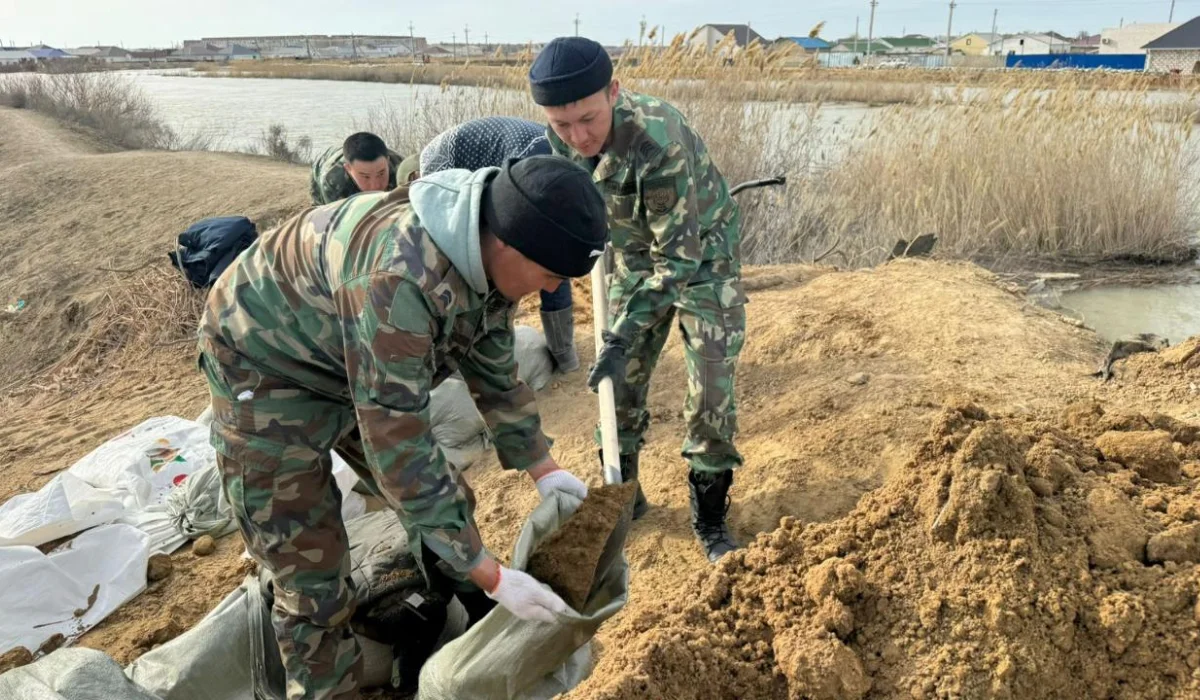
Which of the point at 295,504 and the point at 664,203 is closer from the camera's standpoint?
the point at 295,504

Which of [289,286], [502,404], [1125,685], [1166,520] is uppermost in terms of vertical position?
[289,286]

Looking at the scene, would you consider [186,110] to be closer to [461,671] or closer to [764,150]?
[764,150]

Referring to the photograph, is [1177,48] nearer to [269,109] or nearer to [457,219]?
[269,109]

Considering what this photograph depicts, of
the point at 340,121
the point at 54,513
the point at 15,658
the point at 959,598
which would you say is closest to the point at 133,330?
the point at 54,513

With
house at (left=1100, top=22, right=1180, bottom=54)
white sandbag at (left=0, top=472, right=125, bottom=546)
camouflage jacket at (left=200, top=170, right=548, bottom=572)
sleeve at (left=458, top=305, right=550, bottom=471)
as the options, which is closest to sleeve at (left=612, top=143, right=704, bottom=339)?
sleeve at (left=458, top=305, right=550, bottom=471)

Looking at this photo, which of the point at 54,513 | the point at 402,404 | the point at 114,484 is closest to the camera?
the point at 402,404

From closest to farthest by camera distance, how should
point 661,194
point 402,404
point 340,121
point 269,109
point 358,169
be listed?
point 402,404, point 661,194, point 358,169, point 340,121, point 269,109

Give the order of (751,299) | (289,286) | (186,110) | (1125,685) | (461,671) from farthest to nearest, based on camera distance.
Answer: (186,110) → (751,299) → (461,671) → (289,286) → (1125,685)

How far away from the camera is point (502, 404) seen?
6.65ft

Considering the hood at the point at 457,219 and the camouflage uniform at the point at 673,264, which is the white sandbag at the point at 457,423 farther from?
the hood at the point at 457,219

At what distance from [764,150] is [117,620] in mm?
5866

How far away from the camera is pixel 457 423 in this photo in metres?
3.68

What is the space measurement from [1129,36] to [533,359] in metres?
53.0

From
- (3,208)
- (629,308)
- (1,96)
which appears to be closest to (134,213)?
(3,208)
